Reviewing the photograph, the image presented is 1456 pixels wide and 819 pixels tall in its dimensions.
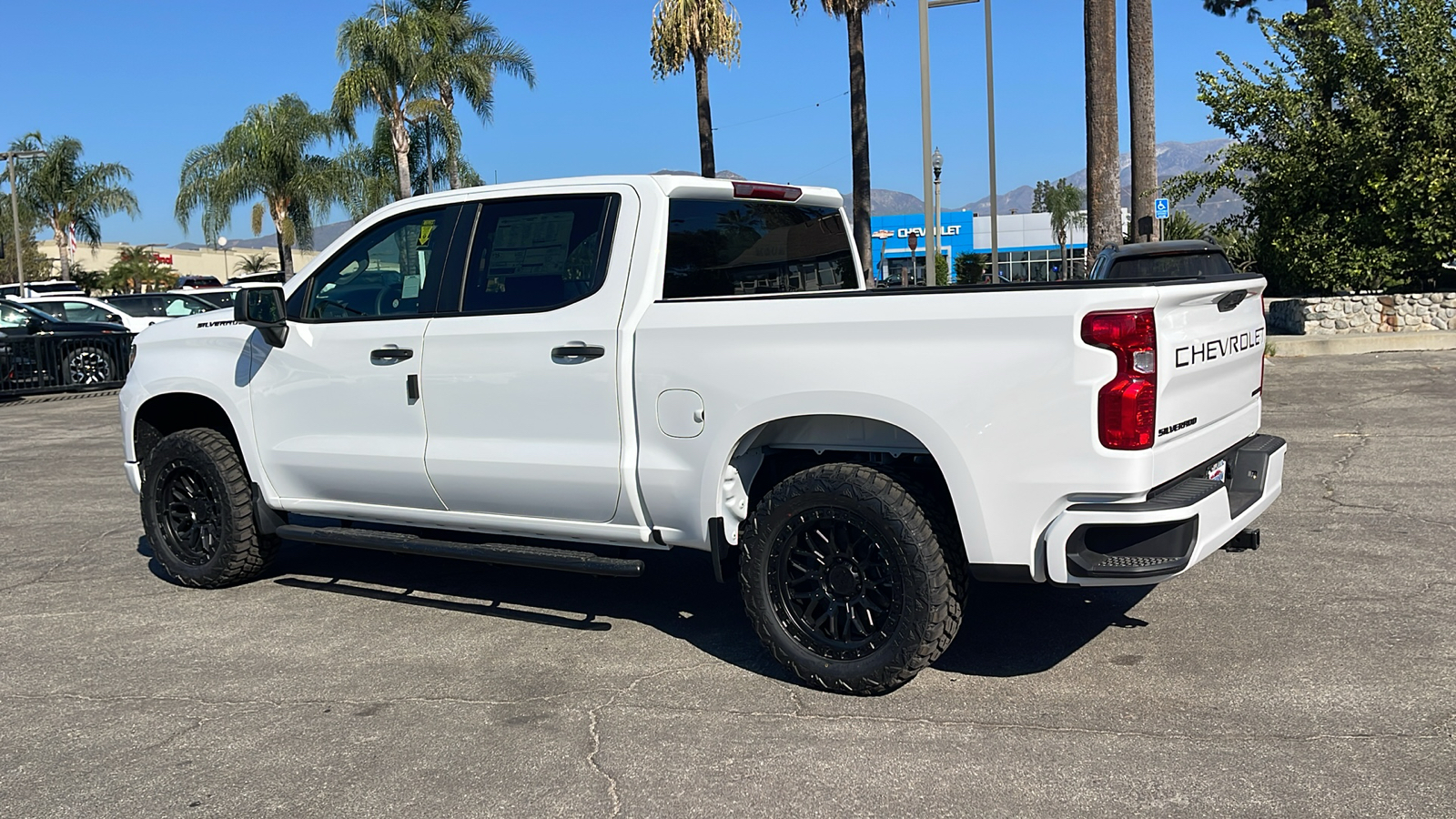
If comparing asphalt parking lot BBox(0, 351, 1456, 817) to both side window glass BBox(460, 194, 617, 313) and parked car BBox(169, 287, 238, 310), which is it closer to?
side window glass BBox(460, 194, 617, 313)

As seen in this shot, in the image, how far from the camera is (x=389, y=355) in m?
5.79

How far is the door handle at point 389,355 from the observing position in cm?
574

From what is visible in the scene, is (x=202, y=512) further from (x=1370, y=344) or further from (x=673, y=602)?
(x=1370, y=344)

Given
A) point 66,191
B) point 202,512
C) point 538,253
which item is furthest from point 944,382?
point 66,191

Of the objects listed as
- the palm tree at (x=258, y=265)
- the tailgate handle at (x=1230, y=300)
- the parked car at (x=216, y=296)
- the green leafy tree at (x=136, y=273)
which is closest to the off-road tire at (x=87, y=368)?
the parked car at (x=216, y=296)

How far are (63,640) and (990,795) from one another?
4499 millimetres

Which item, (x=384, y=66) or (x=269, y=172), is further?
(x=269, y=172)

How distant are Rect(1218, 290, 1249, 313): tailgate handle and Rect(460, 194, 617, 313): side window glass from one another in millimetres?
2511

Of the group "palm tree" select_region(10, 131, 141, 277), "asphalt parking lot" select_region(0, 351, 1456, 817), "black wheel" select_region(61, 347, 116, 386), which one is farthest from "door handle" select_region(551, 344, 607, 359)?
"palm tree" select_region(10, 131, 141, 277)

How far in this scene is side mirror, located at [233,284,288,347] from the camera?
6.02m

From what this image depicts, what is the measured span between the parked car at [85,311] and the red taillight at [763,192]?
2010 cm

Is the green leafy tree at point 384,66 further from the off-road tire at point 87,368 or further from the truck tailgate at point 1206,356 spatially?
the truck tailgate at point 1206,356

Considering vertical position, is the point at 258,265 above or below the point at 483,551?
above

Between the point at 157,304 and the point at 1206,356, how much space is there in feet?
83.6
